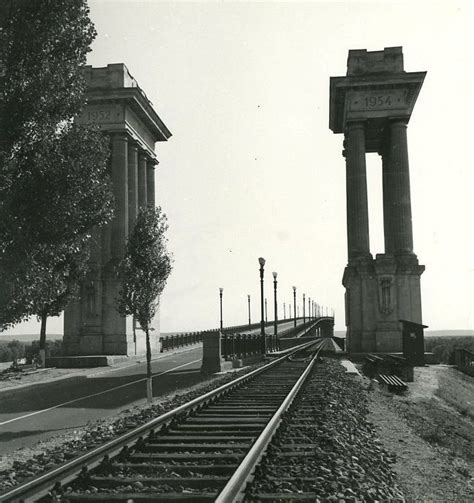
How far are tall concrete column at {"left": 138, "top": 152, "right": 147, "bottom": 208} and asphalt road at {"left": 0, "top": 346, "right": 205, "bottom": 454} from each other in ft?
62.1

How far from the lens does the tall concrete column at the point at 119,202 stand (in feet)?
131

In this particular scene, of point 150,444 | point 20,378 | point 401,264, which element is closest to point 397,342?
point 401,264

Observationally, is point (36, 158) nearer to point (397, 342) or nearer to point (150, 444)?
point (150, 444)

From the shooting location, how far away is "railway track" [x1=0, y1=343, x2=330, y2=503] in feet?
18.3

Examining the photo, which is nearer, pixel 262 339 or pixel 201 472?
pixel 201 472

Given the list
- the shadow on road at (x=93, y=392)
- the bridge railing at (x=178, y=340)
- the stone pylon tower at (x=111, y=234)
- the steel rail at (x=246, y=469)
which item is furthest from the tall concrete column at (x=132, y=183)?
the steel rail at (x=246, y=469)

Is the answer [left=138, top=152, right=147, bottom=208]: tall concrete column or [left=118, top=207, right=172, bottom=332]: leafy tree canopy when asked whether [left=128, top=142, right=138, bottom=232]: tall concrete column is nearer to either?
[left=138, top=152, right=147, bottom=208]: tall concrete column

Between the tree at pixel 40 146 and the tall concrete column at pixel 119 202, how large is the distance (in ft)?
82.0

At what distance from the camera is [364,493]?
235 inches

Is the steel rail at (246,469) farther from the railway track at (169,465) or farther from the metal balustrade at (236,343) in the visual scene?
the metal balustrade at (236,343)

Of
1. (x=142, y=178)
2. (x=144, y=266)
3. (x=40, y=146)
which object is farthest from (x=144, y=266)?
(x=142, y=178)

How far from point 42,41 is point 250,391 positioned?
918cm

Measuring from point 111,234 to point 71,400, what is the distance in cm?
2270

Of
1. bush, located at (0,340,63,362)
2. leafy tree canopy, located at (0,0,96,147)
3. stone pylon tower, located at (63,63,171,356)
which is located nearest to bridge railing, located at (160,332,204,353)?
stone pylon tower, located at (63,63,171,356)
